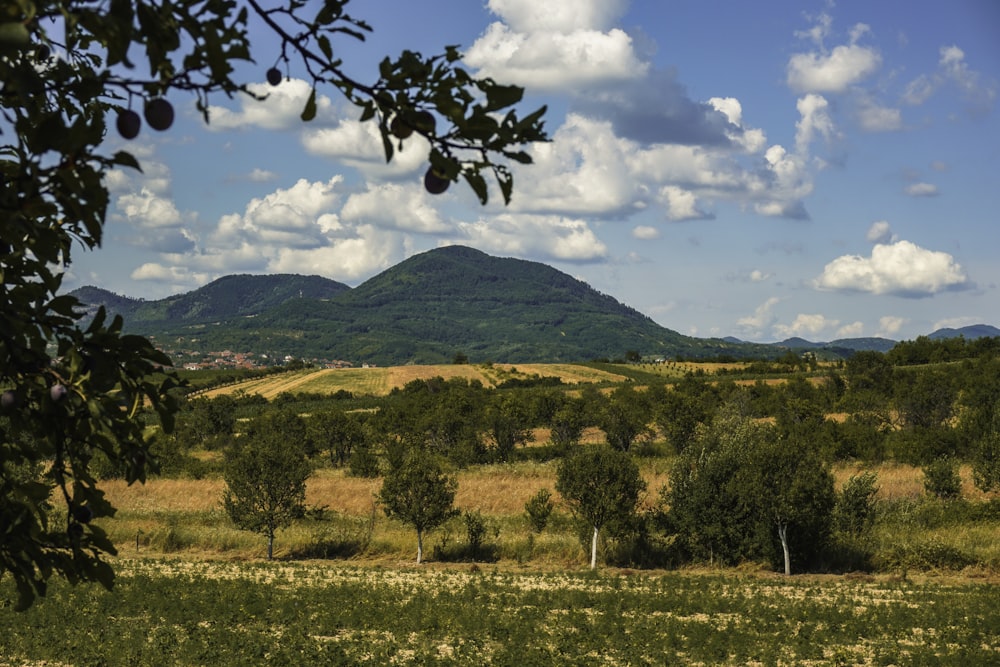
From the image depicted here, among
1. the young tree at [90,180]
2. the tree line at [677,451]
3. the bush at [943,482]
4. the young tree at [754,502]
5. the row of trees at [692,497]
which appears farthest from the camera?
the bush at [943,482]

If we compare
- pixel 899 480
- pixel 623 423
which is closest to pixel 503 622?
pixel 899 480

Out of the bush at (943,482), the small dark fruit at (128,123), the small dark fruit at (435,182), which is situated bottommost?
the bush at (943,482)

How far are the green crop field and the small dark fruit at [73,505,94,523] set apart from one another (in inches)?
598

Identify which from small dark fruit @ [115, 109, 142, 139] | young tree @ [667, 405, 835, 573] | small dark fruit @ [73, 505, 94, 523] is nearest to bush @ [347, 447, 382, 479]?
young tree @ [667, 405, 835, 573]

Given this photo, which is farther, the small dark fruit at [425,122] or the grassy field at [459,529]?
the grassy field at [459,529]

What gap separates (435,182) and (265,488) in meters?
39.8

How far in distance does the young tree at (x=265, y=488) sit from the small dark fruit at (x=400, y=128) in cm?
3909

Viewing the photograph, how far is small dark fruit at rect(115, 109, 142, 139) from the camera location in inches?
129

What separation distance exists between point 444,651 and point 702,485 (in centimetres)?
2017

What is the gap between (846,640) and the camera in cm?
2092

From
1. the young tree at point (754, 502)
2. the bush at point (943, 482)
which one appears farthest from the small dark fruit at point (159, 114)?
the bush at point (943, 482)

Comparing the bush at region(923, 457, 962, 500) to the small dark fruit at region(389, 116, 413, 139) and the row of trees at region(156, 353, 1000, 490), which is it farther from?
the small dark fruit at region(389, 116, 413, 139)

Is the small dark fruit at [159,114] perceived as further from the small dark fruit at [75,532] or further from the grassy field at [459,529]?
the grassy field at [459,529]

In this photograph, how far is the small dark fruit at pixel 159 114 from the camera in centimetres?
324
